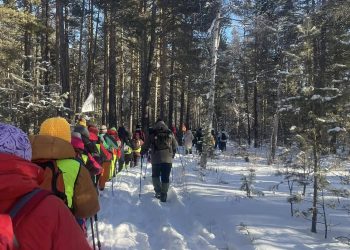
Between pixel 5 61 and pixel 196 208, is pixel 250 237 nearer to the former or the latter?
pixel 196 208

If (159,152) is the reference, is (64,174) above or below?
above

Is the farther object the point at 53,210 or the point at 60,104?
the point at 60,104

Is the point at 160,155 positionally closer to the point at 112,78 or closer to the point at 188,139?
the point at 188,139

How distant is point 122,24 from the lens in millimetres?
27484

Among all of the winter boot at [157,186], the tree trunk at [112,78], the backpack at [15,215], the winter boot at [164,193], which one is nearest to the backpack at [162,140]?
the winter boot at [157,186]

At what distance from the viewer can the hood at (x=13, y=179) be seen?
1.81 meters

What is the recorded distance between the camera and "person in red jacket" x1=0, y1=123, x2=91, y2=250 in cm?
182

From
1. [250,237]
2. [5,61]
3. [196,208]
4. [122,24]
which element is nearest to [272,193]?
[196,208]

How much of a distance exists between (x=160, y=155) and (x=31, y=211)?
9.34m

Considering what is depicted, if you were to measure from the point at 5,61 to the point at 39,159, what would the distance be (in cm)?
1618

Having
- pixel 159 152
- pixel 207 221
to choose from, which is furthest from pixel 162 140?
pixel 207 221

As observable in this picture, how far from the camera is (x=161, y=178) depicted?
36.6 feet

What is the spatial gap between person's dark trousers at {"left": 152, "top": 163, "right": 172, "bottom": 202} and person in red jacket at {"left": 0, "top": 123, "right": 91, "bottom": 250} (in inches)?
351

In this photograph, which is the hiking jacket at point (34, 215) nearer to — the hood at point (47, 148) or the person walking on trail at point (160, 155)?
the hood at point (47, 148)
